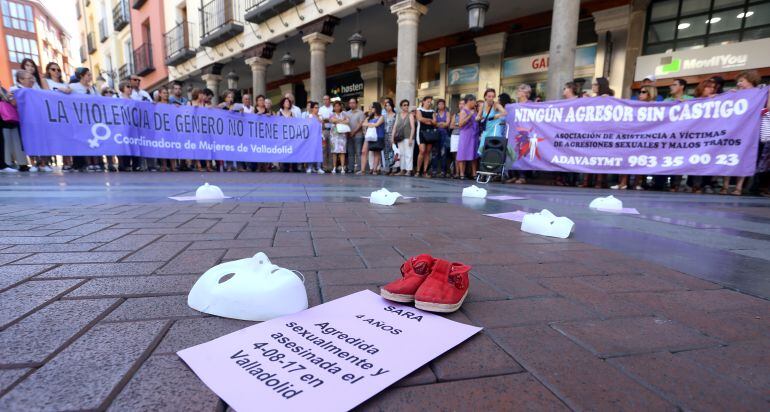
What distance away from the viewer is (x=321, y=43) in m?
11.8

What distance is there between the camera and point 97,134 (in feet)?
25.2

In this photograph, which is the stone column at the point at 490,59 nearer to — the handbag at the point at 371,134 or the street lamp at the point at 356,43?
the street lamp at the point at 356,43

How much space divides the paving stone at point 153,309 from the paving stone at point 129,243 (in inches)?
32.0

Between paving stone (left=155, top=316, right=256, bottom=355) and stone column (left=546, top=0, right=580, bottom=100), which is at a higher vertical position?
stone column (left=546, top=0, right=580, bottom=100)

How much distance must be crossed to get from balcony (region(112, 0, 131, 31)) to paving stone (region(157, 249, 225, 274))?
93.4 ft

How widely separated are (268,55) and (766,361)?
51.5ft

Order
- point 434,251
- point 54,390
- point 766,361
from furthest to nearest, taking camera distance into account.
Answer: point 434,251 → point 766,361 → point 54,390

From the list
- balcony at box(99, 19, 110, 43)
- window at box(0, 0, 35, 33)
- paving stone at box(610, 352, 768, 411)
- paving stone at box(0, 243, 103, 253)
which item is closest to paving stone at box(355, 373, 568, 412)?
paving stone at box(610, 352, 768, 411)

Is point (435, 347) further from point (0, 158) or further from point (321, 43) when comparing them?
point (321, 43)

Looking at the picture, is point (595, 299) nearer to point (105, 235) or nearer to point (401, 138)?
point (105, 235)

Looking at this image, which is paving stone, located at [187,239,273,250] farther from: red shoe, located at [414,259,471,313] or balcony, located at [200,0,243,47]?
balcony, located at [200,0,243,47]

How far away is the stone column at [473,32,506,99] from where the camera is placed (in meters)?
11.6

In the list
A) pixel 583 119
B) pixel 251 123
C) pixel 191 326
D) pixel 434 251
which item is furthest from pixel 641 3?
pixel 191 326

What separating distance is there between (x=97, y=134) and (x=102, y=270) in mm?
7733
